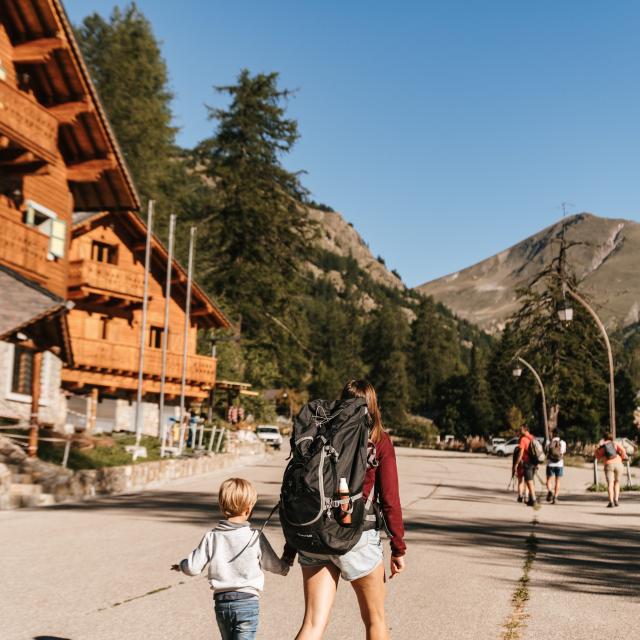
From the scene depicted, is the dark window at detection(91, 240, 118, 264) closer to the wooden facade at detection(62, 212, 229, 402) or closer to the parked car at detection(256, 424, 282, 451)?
the wooden facade at detection(62, 212, 229, 402)

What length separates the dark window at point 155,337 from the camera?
45.2 meters

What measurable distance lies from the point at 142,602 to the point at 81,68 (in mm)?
23025

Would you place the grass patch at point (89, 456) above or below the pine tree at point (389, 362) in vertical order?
below

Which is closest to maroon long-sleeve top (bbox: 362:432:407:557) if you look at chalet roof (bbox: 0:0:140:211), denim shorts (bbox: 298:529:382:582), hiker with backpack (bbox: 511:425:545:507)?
denim shorts (bbox: 298:529:382:582)

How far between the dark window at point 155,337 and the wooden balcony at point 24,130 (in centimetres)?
1832

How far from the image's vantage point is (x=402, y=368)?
140500mm

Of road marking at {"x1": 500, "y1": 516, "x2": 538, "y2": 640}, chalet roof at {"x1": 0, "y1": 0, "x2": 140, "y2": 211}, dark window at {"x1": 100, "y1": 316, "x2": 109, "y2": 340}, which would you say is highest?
chalet roof at {"x1": 0, "y1": 0, "x2": 140, "y2": 211}

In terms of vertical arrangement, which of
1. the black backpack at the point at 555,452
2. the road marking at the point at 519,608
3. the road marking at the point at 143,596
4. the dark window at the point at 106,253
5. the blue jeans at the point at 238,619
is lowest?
the road marking at the point at 143,596

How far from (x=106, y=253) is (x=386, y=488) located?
38124 millimetres

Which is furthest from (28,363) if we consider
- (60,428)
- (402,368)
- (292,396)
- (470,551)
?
(402,368)

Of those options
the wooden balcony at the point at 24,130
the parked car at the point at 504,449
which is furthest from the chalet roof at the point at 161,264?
the parked car at the point at 504,449

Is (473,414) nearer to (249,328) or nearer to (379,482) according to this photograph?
(249,328)

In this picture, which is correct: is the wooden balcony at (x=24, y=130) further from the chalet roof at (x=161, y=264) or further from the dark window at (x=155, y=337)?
the dark window at (x=155, y=337)

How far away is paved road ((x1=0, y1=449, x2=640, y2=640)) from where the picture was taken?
22.9 ft
